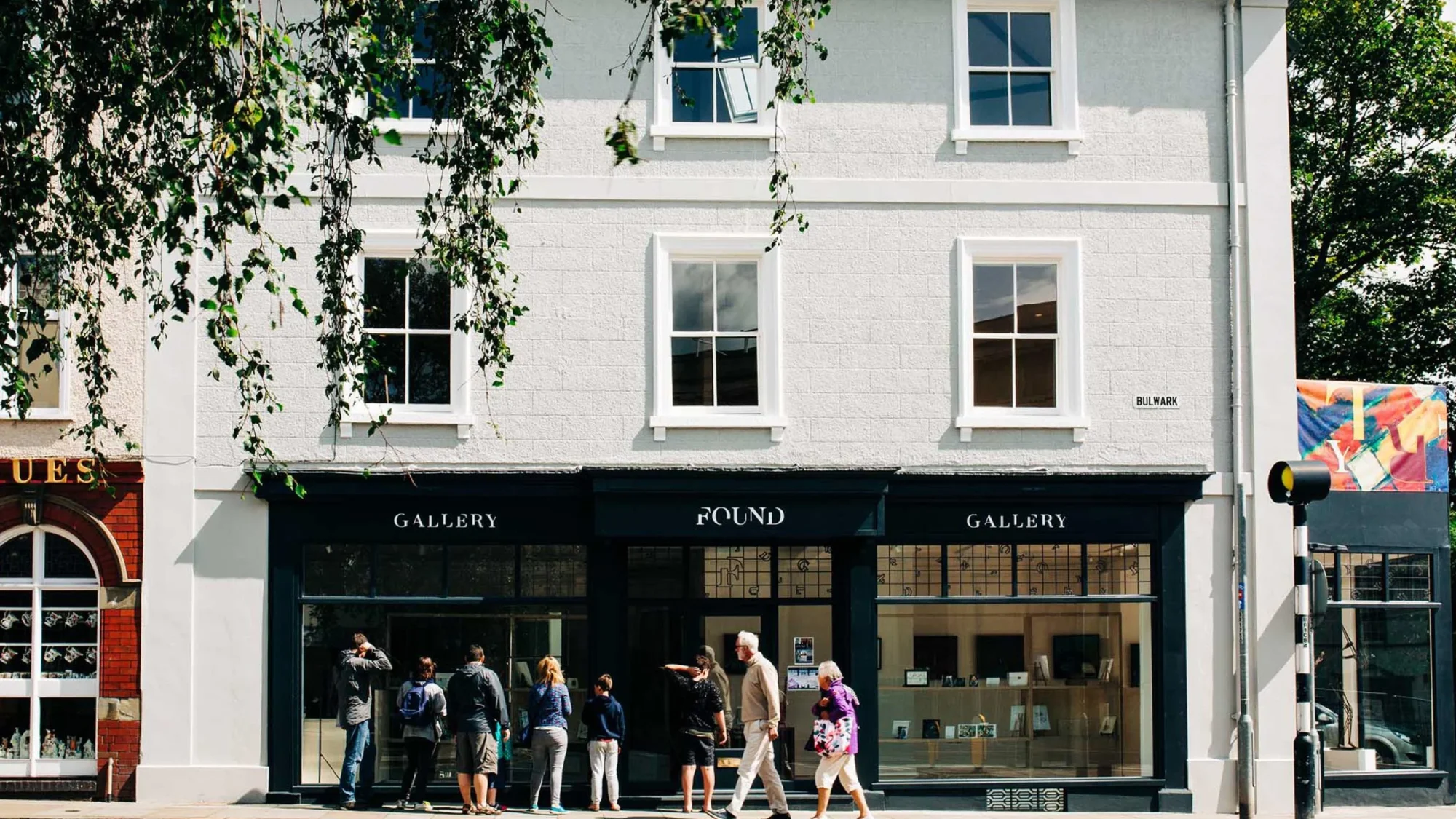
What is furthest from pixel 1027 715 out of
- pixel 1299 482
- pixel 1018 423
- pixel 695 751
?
pixel 1299 482

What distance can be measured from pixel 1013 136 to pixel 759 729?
6.68 metres

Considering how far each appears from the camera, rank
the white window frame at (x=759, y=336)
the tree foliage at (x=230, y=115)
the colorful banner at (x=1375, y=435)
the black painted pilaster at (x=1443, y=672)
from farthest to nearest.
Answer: the black painted pilaster at (x=1443, y=672) → the colorful banner at (x=1375, y=435) → the white window frame at (x=759, y=336) → the tree foliage at (x=230, y=115)

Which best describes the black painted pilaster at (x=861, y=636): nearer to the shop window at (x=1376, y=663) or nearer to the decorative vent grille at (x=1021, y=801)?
the decorative vent grille at (x=1021, y=801)

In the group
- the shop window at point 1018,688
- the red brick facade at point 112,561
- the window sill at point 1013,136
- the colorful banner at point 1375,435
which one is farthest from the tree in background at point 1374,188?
the red brick facade at point 112,561

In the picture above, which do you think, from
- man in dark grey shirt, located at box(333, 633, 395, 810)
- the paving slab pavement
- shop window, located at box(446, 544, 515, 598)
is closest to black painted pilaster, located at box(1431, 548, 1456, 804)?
the paving slab pavement

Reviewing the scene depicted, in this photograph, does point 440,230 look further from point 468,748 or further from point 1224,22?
point 1224,22

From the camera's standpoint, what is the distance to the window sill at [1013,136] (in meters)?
17.0

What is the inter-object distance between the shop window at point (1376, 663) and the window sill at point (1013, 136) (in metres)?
5.24

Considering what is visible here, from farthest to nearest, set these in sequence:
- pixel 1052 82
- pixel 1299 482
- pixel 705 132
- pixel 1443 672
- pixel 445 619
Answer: pixel 1443 672 → pixel 1052 82 → pixel 705 132 → pixel 445 619 → pixel 1299 482

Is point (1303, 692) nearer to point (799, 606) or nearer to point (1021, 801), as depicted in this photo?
point (1021, 801)

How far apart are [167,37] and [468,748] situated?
7999 millimetres

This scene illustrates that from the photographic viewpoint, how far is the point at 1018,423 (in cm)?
1680

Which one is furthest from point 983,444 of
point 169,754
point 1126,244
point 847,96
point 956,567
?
point 169,754

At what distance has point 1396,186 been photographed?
25.9m
